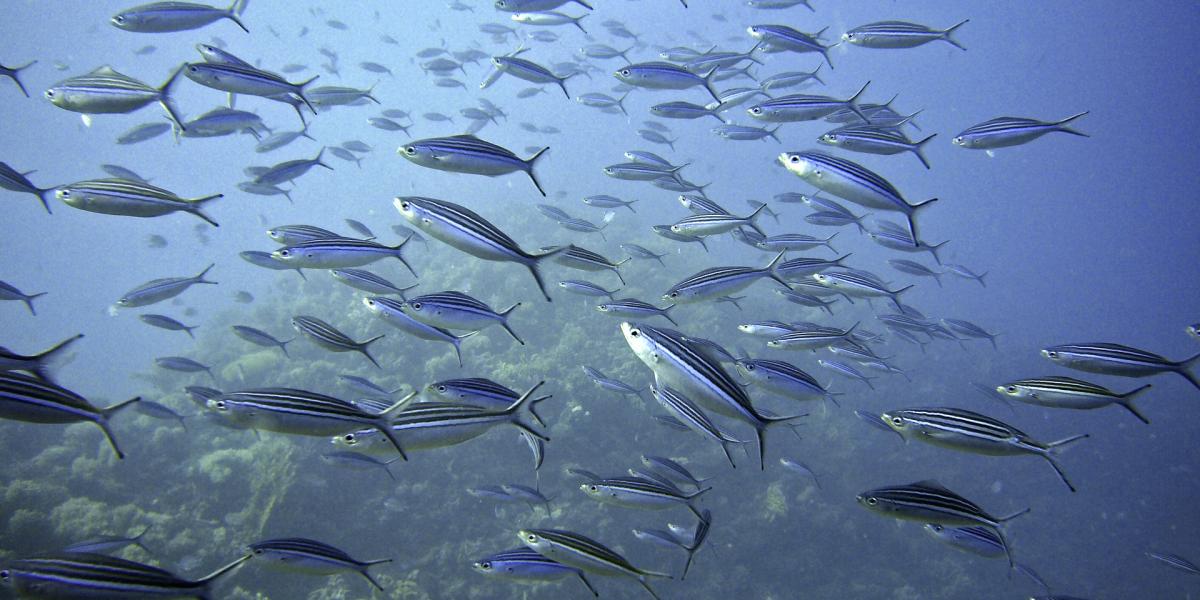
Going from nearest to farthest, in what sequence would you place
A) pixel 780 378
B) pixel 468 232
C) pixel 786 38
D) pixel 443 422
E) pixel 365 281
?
pixel 443 422, pixel 468 232, pixel 780 378, pixel 365 281, pixel 786 38

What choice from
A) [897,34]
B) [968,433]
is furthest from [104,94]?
[897,34]

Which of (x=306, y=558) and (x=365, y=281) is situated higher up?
(x=365, y=281)

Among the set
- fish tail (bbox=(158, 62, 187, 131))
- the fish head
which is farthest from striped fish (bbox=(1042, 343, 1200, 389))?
fish tail (bbox=(158, 62, 187, 131))

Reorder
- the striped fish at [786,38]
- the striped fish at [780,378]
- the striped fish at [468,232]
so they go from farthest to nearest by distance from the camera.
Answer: the striped fish at [786,38] < the striped fish at [780,378] < the striped fish at [468,232]

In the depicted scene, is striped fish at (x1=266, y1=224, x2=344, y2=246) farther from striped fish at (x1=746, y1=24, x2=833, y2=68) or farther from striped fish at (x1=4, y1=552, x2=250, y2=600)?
striped fish at (x1=746, y1=24, x2=833, y2=68)

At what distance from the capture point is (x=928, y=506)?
3.48m

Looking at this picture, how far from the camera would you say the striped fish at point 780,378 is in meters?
4.57

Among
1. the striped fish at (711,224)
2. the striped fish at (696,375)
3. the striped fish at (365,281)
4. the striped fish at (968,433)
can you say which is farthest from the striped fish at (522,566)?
the striped fish at (711,224)

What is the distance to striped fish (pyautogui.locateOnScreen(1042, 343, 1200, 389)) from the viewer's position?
12.9 feet

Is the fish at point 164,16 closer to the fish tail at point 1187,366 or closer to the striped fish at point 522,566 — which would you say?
the striped fish at point 522,566

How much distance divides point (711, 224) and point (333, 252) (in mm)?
4103

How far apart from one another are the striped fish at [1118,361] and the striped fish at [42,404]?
697cm

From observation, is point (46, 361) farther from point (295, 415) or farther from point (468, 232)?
point (468, 232)

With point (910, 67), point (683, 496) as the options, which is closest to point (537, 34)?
point (683, 496)
